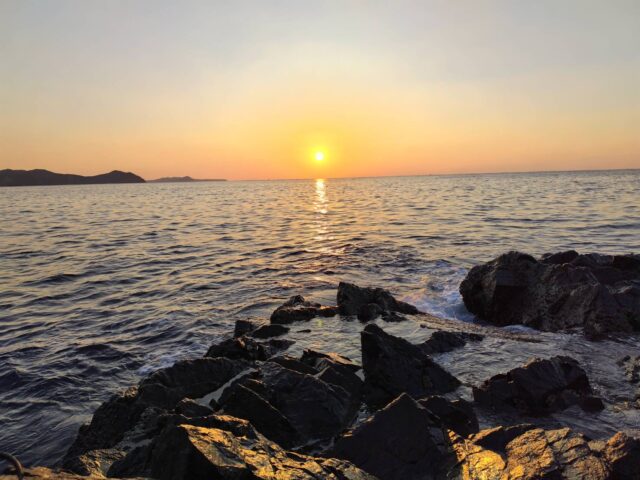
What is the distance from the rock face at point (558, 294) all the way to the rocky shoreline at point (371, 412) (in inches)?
2.0

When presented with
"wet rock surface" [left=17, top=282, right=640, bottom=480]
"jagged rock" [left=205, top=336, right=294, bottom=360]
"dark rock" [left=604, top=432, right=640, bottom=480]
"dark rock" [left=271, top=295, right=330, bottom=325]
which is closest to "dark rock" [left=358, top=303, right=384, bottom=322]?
"dark rock" [left=271, top=295, right=330, bottom=325]

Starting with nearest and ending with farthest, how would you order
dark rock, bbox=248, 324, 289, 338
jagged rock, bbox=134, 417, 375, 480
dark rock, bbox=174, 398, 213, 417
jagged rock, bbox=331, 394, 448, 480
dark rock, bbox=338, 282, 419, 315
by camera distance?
jagged rock, bbox=134, 417, 375, 480, jagged rock, bbox=331, 394, 448, 480, dark rock, bbox=174, 398, 213, 417, dark rock, bbox=248, 324, 289, 338, dark rock, bbox=338, 282, 419, 315

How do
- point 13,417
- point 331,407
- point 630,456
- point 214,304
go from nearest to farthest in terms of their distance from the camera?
point 630,456, point 331,407, point 13,417, point 214,304

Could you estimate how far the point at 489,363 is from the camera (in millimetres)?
9664

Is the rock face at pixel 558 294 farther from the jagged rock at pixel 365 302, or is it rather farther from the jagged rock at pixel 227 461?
the jagged rock at pixel 227 461

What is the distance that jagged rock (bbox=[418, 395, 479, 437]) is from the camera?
655 centimetres

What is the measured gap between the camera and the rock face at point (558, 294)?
452 inches

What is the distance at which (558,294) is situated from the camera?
12672mm

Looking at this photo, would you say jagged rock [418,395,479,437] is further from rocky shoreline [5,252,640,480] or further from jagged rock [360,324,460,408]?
jagged rock [360,324,460,408]

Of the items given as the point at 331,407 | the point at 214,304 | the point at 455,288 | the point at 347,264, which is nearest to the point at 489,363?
the point at 331,407

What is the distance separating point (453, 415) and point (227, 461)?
12.9 ft

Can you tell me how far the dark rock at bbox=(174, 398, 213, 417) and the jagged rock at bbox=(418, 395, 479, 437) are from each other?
367 cm

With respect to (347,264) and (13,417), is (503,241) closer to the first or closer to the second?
(347,264)

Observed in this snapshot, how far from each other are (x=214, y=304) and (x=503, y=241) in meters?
18.6
